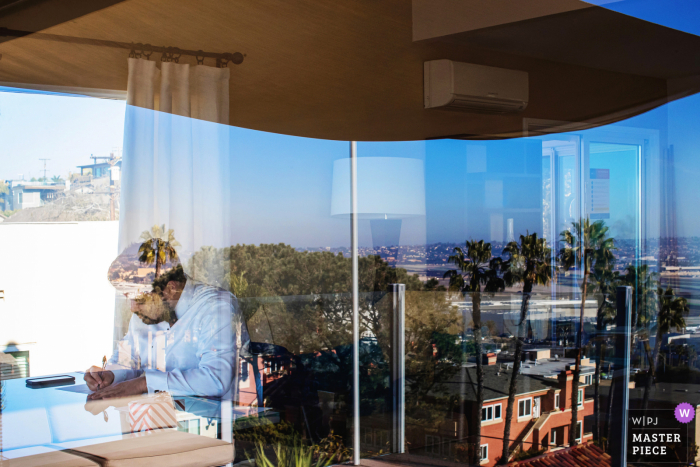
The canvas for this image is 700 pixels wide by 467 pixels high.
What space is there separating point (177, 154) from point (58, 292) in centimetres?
71

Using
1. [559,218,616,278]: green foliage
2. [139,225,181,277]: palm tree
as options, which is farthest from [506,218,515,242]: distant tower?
[139,225,181,277]: palm tree

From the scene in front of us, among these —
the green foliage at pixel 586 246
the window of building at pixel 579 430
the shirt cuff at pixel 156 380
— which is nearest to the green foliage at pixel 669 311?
the green foliage at pixel 586 246

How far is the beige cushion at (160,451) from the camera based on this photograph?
2.06 meters

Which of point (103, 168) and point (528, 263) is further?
point (528, 263)

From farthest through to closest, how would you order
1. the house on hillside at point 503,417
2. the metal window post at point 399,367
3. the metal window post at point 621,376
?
the metal window post at point 399,367, the house on hillside at point 503,417, the metal window post at point 621,376

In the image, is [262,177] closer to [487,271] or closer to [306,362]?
[306,362]

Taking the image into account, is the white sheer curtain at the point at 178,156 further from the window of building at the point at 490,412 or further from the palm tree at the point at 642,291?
the palm tree at the point at 642,291

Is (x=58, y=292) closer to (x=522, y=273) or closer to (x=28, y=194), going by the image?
(x=28, y=194)

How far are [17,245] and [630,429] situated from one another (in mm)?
2732

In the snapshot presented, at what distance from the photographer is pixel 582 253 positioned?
2.73 meters

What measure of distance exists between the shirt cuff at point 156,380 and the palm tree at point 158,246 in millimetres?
392

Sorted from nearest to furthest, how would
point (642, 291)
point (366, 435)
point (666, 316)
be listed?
point (666, 316), point (642, 291), point (366, 435)

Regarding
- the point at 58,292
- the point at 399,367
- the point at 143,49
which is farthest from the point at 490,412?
the point at 143,49

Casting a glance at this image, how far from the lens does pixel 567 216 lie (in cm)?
279
